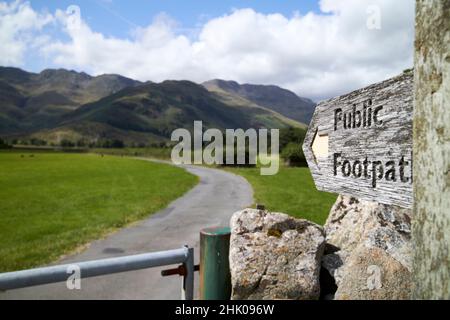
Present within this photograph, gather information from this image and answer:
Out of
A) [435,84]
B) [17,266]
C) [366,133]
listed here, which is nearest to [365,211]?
[366,133]

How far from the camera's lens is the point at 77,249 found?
1177cm

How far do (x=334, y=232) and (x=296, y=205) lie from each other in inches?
636

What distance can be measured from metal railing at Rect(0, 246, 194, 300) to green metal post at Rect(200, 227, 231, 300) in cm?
37

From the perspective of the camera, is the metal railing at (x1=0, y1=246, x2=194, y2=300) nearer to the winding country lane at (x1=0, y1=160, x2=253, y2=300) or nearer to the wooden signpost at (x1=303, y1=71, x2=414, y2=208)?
the wooden signpost at (x1=303, y1=71, x2=414, y2=208)

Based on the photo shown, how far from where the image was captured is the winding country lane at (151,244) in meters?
7.69

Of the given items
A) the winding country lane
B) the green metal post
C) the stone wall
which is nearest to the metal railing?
the green metal post

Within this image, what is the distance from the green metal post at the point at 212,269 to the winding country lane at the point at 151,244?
369 centimetres

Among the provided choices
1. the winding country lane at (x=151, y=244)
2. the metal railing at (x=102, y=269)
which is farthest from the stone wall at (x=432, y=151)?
the winding country lane at (x=151, y=244)

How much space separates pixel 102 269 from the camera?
302cm

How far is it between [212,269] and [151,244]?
8.87 m

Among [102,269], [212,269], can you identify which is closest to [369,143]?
[102,269]

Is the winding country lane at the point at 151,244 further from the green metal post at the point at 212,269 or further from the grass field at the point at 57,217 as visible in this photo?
the green metal post at the point at 212,269

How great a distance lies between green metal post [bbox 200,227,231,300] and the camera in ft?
12.8

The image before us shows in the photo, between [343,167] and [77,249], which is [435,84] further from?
[77,249]
